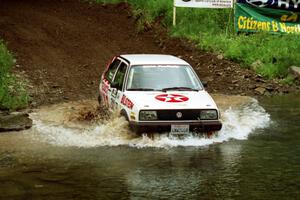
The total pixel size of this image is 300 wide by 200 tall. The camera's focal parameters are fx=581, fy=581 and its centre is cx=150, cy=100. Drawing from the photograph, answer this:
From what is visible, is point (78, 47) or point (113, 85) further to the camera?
point (78, 47)

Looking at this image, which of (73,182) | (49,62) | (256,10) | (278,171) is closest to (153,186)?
(73,182)

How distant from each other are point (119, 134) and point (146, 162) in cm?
168

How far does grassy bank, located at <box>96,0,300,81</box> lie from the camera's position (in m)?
19.7

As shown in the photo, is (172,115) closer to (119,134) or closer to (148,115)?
(148,115)

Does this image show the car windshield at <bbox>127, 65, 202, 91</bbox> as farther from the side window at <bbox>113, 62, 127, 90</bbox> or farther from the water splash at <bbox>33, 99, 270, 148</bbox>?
the water splash at <bbox>33, 99, 270, 148</bbox>

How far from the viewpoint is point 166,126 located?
10742 millimetres

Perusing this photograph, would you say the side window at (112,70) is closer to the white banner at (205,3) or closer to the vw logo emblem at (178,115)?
the vw logo emblem at (178,115)

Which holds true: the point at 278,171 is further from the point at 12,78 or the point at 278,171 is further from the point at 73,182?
the point at 12,78

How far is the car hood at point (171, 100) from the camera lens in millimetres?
10844

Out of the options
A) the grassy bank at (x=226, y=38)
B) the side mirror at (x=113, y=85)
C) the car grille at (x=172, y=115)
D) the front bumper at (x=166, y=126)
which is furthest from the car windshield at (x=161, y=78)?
the grassy bank at (x=226, y=38)

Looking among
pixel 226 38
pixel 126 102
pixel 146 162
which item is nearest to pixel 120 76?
pixel 126 102

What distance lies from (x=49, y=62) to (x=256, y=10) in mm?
8162

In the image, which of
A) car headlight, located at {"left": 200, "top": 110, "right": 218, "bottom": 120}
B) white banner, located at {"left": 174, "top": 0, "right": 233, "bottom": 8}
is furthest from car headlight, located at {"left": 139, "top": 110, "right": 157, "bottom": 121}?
white banner, located at {"left": 174, "top": 0, "right": 233, "bottom": 8}

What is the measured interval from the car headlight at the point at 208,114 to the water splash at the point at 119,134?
43 centimetres
